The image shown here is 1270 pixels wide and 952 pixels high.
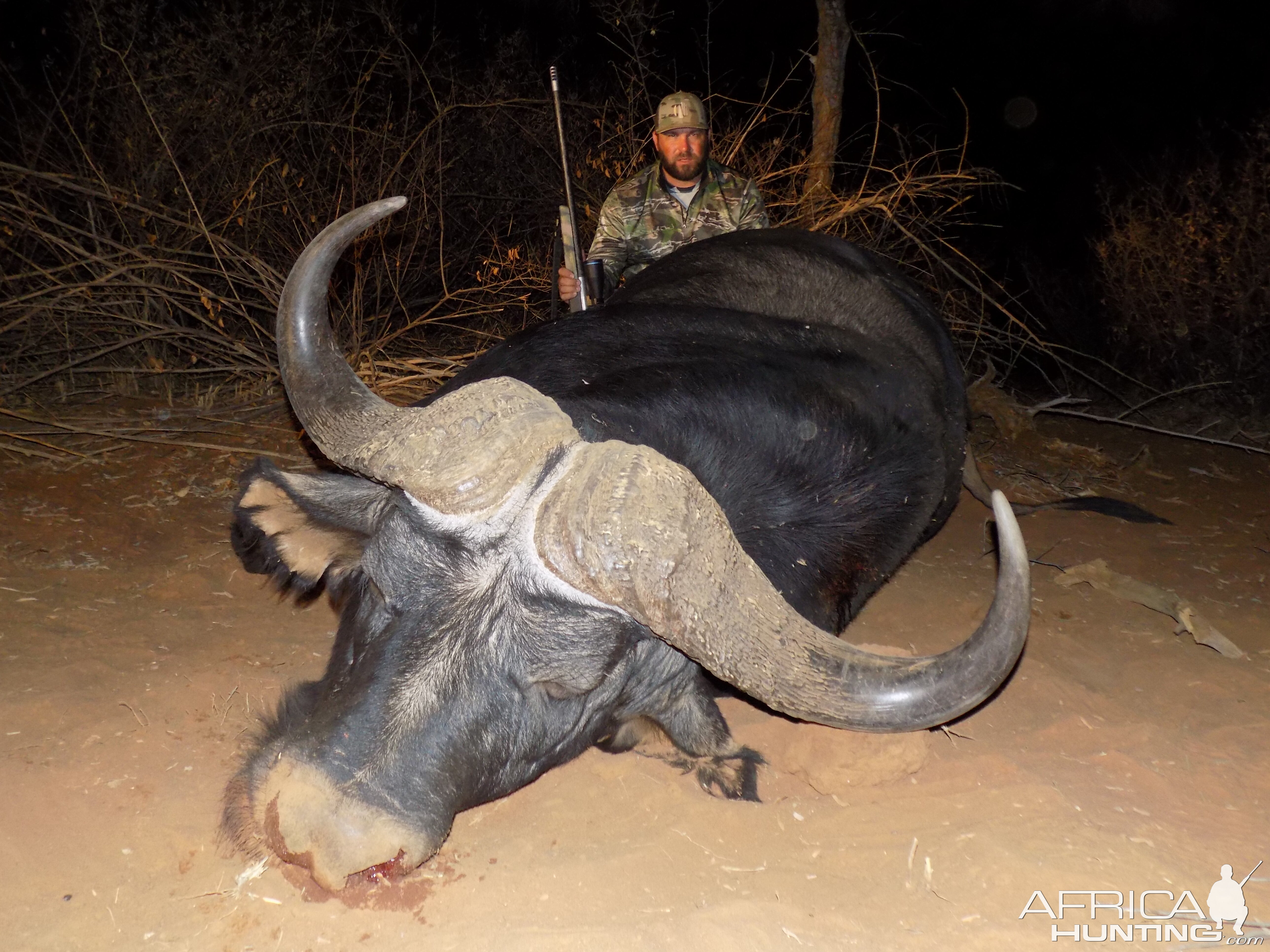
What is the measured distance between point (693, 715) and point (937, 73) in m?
25.4

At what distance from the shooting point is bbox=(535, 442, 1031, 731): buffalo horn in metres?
2.14

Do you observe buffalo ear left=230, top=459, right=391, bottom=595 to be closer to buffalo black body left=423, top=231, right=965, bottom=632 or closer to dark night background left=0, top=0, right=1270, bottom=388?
buffalo black body left=423, top=231, right=965, bottom=632

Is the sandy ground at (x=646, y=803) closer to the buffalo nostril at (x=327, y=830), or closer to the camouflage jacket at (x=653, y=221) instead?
the buffalo nostril at (x=327, y=830)

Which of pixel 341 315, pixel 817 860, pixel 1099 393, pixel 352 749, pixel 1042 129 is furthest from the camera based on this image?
pixel 1042 129

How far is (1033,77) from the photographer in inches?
957

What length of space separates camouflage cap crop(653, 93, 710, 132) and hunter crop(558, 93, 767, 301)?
0.37 feet

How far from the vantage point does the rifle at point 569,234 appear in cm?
543

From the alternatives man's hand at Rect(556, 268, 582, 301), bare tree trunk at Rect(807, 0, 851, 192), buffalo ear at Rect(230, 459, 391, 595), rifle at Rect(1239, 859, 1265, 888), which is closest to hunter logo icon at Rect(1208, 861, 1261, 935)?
rifle at Rect(1239, 859, 1265, 888)

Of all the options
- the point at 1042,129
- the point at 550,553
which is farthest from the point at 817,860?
the point at 1042,129

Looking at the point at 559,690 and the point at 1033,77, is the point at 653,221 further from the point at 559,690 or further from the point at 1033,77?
the point at 1033,77

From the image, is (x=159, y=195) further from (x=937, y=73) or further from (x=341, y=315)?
(x=937, y=73)

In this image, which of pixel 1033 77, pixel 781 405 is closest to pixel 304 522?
pixel 781 405

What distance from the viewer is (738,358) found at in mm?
3029

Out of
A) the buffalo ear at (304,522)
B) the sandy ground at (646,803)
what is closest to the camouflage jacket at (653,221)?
the sandy ground at (646,803)
